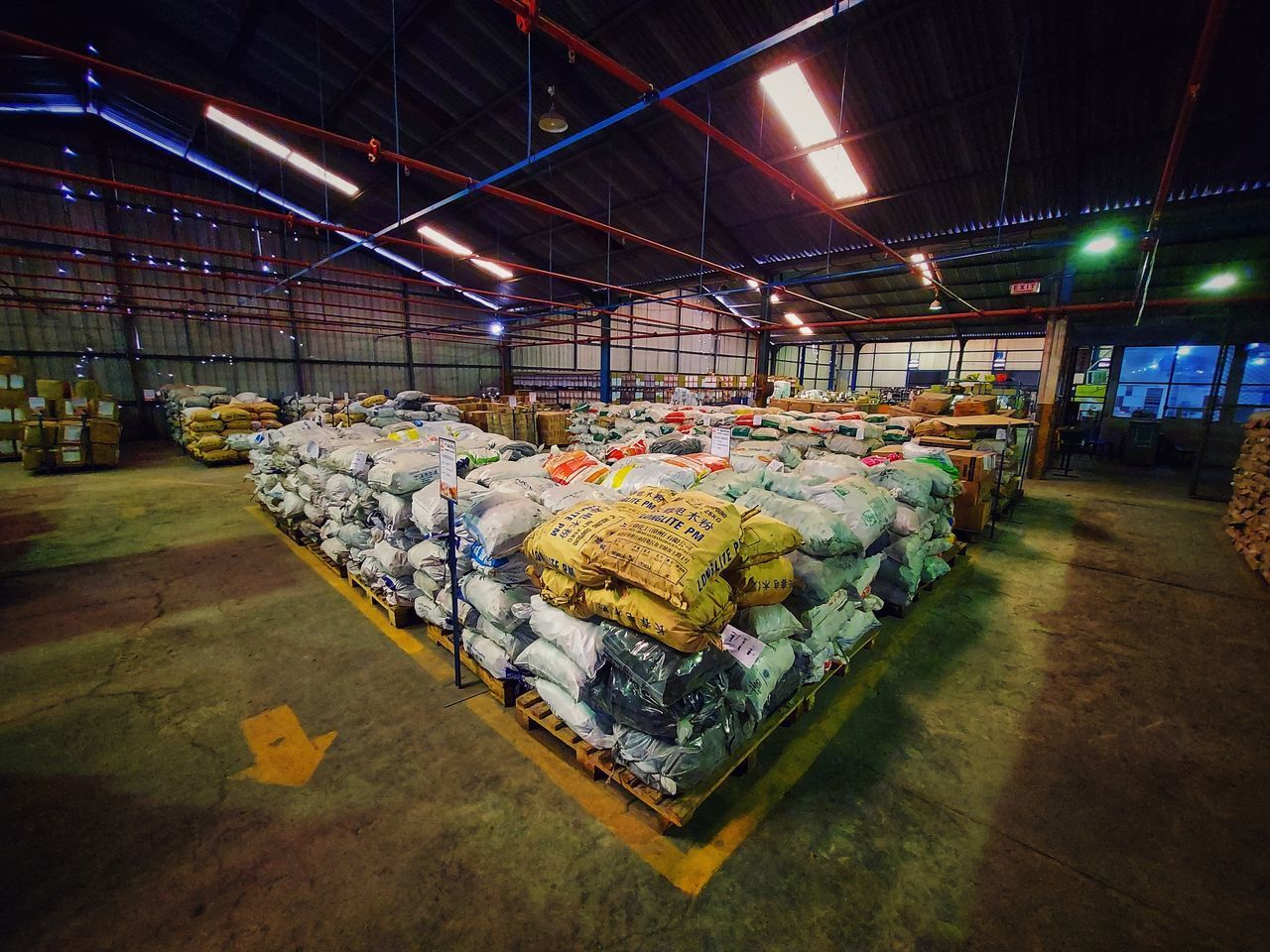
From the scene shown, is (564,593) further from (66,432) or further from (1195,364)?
(1195,364)

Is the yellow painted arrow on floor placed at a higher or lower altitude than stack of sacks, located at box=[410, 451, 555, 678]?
lower

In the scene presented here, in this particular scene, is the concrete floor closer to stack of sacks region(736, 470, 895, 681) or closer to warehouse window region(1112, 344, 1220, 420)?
stack of sacks region(736, 470, 895, 681)

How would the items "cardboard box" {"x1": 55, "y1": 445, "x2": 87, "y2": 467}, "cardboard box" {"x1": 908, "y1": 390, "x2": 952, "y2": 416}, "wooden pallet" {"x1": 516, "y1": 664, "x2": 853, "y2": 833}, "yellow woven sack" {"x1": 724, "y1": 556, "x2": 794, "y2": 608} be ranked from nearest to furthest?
"wooden pallet" {"x1": 516, "y1": 664, "x2": 853, "y2": 833} → "yellow woven sack" {"x1": 724, "y1": 556, "x2": 794, "y2": 608} → "cardboard box" {"x1": 908, "y1": 390, "x2": 952, "y2": 416} → "cardboard box" {"x1": 55, "y1": 445, "x2": 87, "y2": 467}

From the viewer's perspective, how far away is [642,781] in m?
2.16

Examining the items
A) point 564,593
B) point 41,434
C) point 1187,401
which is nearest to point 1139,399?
point 1187,401

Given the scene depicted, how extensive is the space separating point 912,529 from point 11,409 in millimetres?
16754

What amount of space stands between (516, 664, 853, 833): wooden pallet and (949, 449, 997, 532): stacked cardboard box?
393 centimetres

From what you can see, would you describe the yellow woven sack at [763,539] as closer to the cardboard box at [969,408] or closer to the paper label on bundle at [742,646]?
the paper label on bundle at [742,646]

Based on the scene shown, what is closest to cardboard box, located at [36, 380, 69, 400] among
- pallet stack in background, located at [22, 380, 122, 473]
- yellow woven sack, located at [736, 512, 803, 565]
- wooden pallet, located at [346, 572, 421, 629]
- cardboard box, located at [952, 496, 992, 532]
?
pallet stack in background, located at [22, 380, 122, 473]

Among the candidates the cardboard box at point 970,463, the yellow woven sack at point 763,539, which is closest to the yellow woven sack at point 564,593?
the yellow woven sack at point 763,539

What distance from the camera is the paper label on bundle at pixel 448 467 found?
2.71 m

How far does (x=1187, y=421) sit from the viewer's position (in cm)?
1320

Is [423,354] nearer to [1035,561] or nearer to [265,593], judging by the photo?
[265,593]

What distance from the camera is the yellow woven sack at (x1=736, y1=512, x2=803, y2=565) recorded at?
7.47 feet
